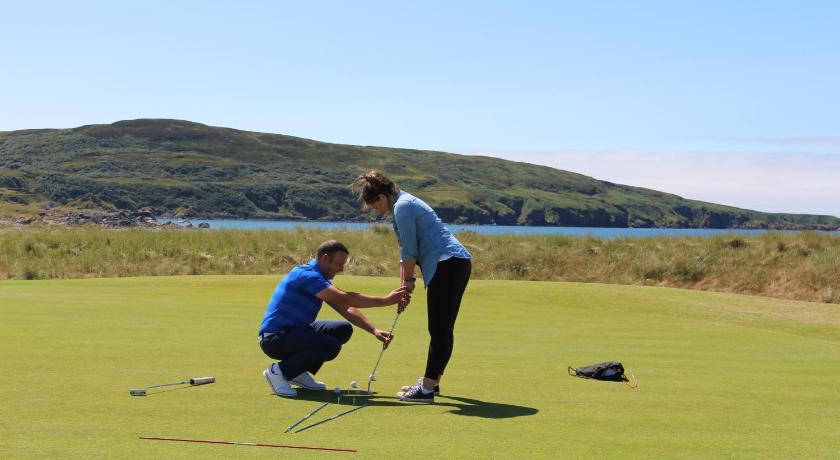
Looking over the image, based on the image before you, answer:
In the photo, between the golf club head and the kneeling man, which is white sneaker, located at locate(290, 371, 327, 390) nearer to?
the kneeling man

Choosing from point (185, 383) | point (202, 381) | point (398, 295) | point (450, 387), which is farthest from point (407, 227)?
point (185, 383)

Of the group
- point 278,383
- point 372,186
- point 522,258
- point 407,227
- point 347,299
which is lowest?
point 278,383

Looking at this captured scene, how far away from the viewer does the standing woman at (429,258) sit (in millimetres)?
8047

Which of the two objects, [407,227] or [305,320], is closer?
[407,227]

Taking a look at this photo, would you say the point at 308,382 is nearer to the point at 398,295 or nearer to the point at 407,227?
the point at 398,295

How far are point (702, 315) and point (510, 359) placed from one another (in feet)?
29.8

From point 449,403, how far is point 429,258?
1.30 metres

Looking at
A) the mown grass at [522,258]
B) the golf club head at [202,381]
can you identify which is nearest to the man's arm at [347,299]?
the golf club head at [202,381]

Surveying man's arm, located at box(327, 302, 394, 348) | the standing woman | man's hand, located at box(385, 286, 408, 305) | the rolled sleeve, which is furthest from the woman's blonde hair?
man's arm, located at box(327, 302, 394, 348)

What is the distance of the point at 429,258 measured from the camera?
8.10 metres

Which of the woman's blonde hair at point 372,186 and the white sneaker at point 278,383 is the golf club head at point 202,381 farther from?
the woman's blonde hair at point 372,186

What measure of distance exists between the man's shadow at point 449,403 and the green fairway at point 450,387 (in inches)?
1.4

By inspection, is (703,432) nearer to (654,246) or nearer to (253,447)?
(253,447)

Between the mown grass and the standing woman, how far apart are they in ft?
76.1
